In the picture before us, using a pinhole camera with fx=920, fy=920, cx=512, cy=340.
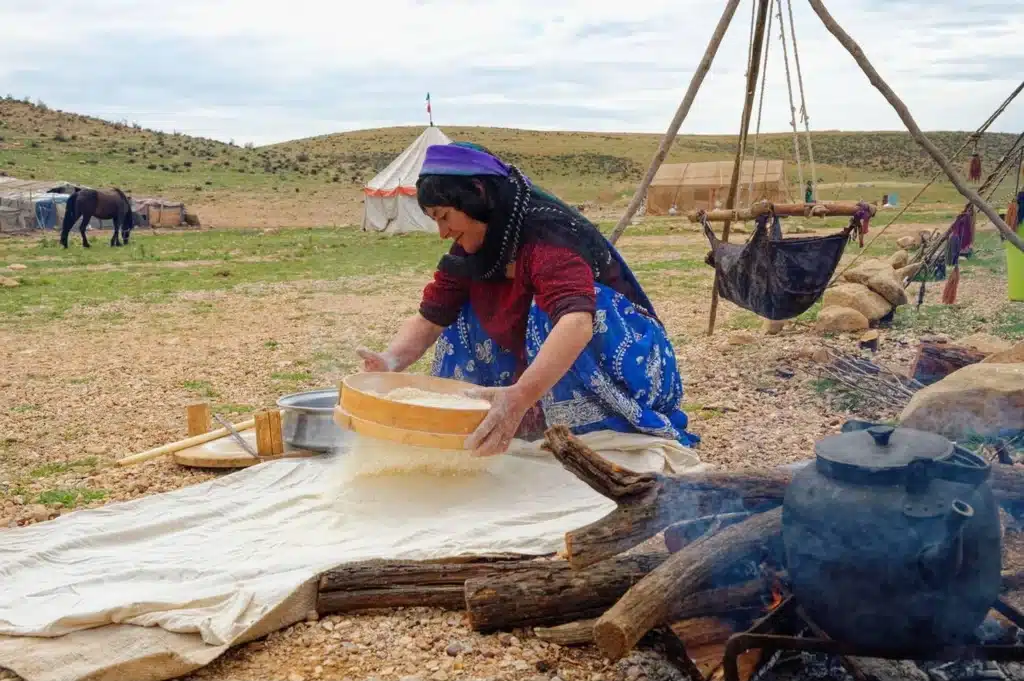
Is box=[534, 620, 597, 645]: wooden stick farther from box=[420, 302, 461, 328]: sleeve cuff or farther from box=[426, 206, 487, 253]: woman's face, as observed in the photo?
box=[420, 302, 461, 328]: sleeve cuff

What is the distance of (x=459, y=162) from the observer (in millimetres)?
2984

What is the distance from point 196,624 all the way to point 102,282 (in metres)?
10.0

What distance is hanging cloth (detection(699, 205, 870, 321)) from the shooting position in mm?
5219

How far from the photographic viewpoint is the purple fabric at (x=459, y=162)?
2975 mm

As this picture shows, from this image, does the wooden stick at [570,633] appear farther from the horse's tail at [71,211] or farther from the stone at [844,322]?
the horse's tail at [71,211]

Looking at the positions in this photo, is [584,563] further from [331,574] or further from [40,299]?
[40,299]

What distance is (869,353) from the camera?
5.72 metres

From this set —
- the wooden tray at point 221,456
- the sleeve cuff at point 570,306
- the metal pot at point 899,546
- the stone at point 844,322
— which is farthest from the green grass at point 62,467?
the stone at point 844,322

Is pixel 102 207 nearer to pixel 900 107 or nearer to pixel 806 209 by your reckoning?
pixel 806 209

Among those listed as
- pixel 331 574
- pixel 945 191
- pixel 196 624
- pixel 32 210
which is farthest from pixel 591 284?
pixel 945 191

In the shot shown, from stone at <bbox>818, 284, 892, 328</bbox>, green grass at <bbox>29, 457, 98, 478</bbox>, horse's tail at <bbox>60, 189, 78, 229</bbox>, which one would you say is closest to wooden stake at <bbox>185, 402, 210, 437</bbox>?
green grass at <bbox>29, 457, 98, 478</bbox>

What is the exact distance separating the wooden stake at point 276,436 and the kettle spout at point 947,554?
263 centimetres

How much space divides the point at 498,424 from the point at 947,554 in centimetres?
137

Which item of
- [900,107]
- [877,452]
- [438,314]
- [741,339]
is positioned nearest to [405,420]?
[438,314]
